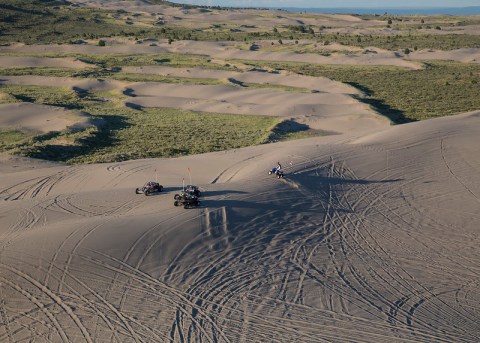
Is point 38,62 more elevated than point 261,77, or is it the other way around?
point 38,62

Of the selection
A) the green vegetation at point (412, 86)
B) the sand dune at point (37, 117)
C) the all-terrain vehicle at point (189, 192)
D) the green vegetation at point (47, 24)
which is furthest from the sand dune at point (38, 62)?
the all-terrain vehicle at point (189, 192)

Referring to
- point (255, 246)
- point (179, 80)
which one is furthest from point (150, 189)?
point (179, 80)

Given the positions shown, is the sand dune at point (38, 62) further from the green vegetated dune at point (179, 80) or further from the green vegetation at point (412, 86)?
the green vegetation at point (412, 86)

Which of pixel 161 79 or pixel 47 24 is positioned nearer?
pixel 161 79

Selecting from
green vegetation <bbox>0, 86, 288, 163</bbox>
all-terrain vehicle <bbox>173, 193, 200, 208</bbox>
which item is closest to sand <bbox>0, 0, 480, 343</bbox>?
all-terrain vehicle <bbox>173, 193, 200, 208</bbox>

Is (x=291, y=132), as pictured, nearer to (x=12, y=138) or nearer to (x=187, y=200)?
(x=12, y=138)

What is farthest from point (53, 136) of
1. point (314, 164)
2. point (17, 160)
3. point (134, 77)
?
point (134, 77)

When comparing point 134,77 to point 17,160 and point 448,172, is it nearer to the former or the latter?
point 17,160
